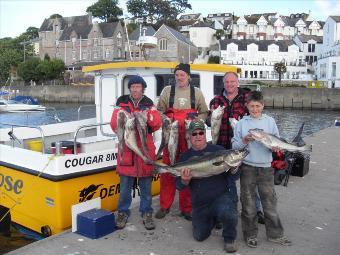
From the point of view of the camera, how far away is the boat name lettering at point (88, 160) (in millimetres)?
5666

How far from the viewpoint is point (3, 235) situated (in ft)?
23.4

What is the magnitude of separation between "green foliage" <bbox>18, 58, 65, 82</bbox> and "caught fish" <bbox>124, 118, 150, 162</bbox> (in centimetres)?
6295

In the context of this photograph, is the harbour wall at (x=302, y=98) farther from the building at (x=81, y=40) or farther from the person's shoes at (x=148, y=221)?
the person's shoes at (x=148, y=221)

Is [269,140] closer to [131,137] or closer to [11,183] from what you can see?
[131,137]

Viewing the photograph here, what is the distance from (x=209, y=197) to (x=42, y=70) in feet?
212

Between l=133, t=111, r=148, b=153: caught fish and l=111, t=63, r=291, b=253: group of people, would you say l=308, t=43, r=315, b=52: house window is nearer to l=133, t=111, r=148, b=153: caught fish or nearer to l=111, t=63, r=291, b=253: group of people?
l=111, t=63, r=291, b=253: group of people

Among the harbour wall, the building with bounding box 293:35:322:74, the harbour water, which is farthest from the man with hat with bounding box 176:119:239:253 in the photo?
the building with bounding box 293:35:322:74

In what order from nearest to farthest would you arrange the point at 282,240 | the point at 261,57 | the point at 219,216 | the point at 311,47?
the point at 219,216
the point at 282,240
the point at 261,57
the point at 311,47

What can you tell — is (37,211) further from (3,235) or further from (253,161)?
(253,161)

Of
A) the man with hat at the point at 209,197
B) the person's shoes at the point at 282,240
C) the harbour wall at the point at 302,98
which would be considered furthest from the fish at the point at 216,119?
the harbour wall at the point at 302,98

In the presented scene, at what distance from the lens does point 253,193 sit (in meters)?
4.73

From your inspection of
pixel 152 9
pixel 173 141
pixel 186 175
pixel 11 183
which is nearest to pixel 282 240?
pixel 186 175

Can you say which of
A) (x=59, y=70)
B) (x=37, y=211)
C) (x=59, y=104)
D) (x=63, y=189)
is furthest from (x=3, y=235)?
(x=59, y=70)

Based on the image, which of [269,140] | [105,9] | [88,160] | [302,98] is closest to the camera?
[269,140]
